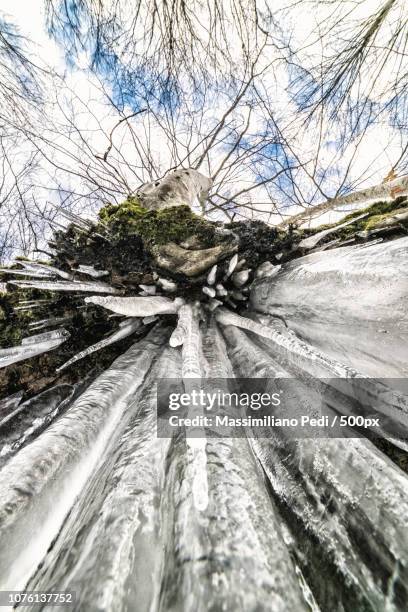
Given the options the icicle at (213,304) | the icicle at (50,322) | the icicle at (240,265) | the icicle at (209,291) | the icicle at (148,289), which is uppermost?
the icicle at (240,265)

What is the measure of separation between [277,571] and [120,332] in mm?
921

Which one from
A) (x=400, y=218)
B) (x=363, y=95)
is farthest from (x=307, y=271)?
(x=363, y=95)

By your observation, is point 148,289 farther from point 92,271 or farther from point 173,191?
point 173,191

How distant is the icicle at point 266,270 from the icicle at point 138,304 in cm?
39

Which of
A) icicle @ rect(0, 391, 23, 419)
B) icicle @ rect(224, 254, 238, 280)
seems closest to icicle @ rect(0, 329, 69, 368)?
icicle @ rect(0, 391, 23, 419)

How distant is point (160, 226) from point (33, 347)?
2.34 feet

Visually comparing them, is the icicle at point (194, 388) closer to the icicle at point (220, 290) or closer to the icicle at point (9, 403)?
the icicle at point (220, 290)

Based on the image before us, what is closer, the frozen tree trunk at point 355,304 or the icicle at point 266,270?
the frozen tree trunk at point 355,304

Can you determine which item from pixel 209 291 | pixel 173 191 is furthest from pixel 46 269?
pixel 173 191

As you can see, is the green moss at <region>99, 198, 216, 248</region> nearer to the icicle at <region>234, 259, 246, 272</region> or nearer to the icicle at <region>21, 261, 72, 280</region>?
the icicle at <region>234, 259, 246, 272</region>

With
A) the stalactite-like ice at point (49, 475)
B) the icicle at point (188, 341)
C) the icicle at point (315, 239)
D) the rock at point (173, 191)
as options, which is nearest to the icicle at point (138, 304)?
the icicle at point (188, 341)

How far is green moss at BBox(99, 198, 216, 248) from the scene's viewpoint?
44.5 inches

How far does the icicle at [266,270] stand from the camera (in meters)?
1.16

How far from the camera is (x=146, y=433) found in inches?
24.0
